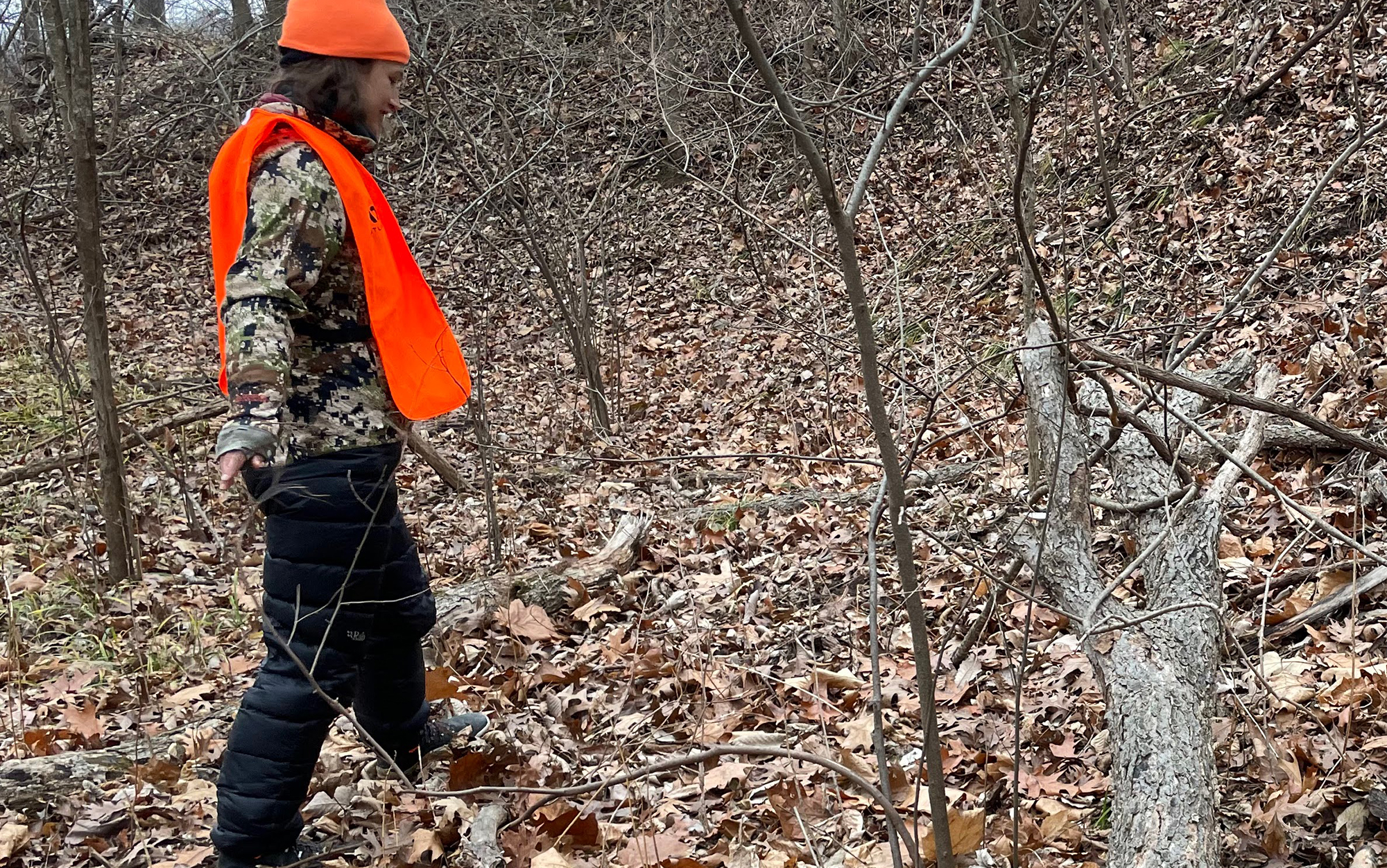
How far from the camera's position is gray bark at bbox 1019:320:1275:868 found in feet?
6.72

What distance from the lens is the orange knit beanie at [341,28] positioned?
2.47 metres

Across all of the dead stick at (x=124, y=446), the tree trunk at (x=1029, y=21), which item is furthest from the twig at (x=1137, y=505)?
the tree trunk at (x=1029, y=21)

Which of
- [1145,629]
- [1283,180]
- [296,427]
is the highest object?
[1283,180]

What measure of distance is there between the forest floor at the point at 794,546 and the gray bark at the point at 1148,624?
0.17 m

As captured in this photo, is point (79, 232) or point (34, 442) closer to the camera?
point (79, 232)

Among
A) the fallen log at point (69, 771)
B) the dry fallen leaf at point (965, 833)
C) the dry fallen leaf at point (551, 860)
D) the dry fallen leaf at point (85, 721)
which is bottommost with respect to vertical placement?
the dry fallen leaf at point (85, 721)

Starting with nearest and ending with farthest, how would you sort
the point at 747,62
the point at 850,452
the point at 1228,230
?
the point at 850,452
the point at 1228,230
the point at 747,62

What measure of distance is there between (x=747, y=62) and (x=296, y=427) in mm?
7552

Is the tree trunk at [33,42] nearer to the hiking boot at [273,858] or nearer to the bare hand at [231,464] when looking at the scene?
the bare hand at [231,464]

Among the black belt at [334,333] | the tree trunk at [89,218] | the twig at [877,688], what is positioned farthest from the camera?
the tree trunk at [89,218]

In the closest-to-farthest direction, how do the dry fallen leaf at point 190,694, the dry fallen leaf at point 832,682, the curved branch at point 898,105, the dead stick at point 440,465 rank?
1. the curved branch at point 898,105
2. the dry fallen leaf at point 832,682
3. the dry fallen leaf at point 190,694
4. the dead stick at point 440,465

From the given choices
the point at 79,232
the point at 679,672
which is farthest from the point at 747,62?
the point at 679,672

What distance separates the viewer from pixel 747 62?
9.20 m

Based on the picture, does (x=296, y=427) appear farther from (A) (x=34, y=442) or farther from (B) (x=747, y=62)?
(B) (x=747, y=62)
